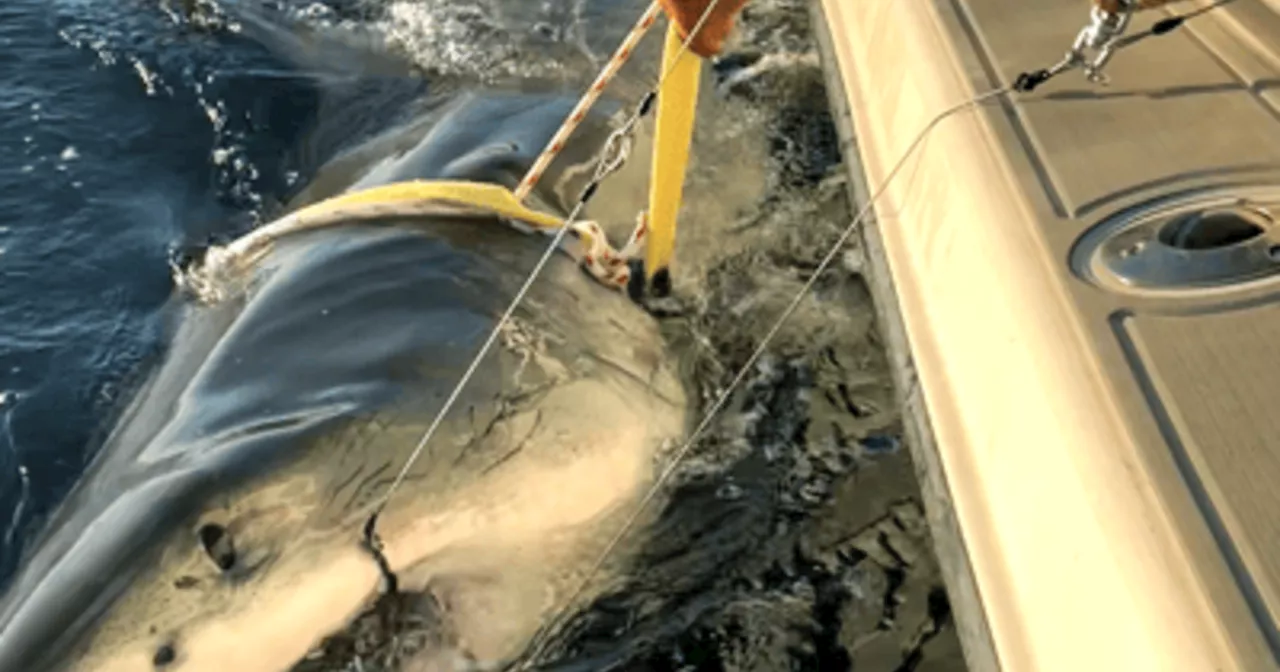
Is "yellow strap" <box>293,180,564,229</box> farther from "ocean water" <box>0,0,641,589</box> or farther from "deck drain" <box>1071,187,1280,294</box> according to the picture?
"deck drain" <box>1071,187,1280,294</box>

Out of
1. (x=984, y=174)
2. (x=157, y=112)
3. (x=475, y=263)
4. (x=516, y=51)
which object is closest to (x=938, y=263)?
(x=984, y=174)

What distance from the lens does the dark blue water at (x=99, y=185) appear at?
3449 millimetres

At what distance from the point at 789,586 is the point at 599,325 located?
0.80 meters

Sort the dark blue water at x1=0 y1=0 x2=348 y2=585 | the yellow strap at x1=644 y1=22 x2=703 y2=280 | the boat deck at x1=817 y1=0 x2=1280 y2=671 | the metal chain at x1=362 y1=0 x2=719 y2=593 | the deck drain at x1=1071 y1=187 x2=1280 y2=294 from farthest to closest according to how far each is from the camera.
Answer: the dark blue water at x1=0 y1=0 x2=348 y2=585 < the yellow strap at x1=644 y1=22 x2=703 y2=280 < the metal chain at x1=362 y1=0 x2=719 y2=593 < the deck drain at x1=1071 y1=187 x2=1280 y2=294 < the boat deck at x1=817 y1=0 x2=1280 y2=671

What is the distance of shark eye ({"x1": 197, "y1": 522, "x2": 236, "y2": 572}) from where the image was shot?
2.27 meters

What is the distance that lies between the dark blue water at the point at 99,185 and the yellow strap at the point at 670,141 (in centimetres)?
157

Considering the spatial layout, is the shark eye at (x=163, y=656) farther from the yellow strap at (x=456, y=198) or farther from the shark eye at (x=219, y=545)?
the yellow strap at (x=456, y=198)

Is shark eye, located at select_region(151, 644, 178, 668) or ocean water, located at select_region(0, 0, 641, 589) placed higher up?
shark eye, located at select_region(151, 644, 178, 668)

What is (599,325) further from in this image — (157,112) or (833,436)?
(157,112)

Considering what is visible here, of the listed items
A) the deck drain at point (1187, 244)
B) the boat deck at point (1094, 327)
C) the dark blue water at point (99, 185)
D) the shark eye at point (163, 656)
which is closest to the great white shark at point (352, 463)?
the shark eye at point (163, 656)

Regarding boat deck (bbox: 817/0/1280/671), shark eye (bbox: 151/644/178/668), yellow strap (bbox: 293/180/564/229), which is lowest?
shark eye (bbox: 151/644/178/668)

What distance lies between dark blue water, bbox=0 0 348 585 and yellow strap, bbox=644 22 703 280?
1572mm

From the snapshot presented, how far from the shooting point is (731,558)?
290 centimetres

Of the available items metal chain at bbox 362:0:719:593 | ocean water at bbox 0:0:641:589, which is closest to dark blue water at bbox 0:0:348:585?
ocean water at bbox 0:0:641:589
